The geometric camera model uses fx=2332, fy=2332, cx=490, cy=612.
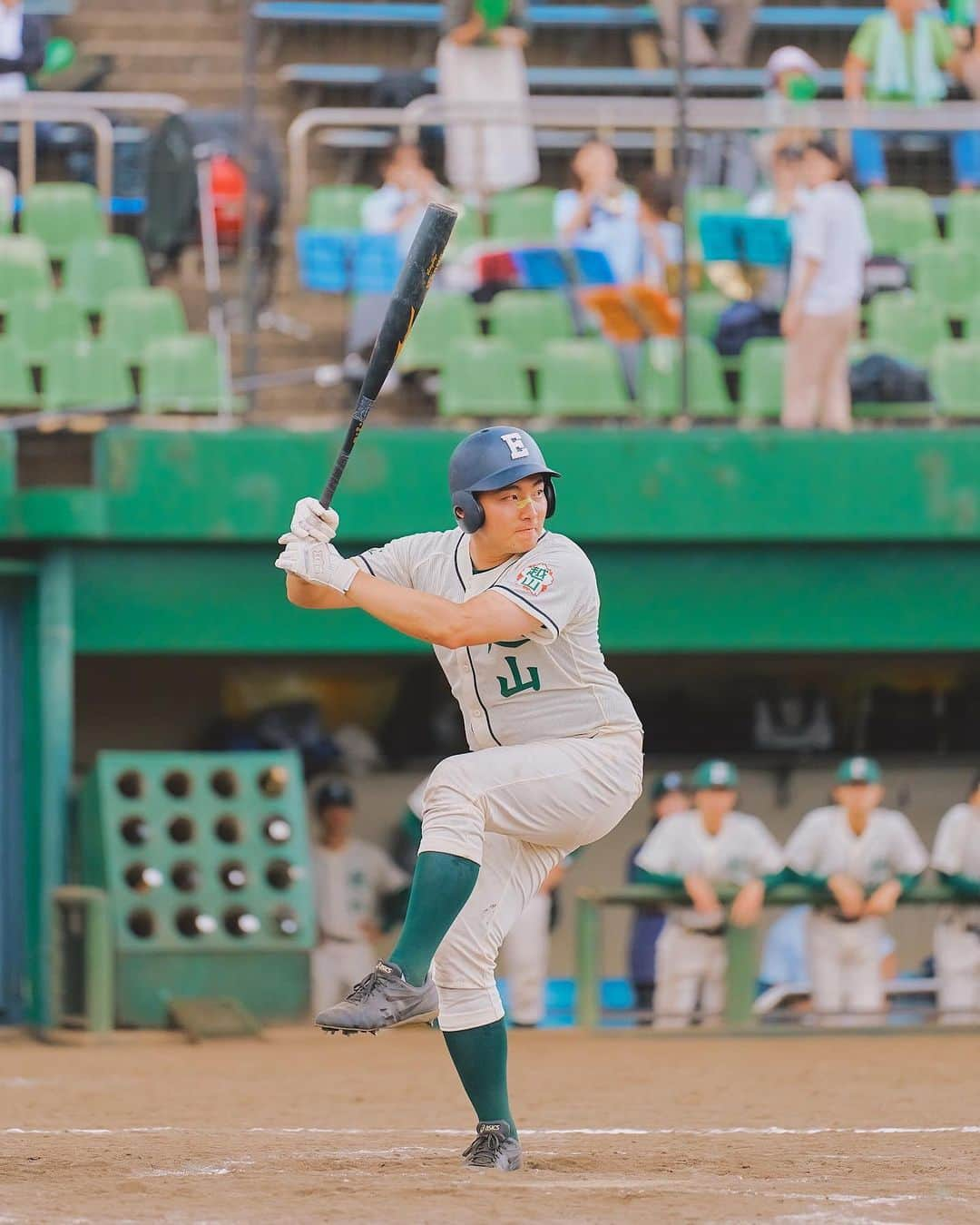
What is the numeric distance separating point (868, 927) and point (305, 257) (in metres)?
3.82

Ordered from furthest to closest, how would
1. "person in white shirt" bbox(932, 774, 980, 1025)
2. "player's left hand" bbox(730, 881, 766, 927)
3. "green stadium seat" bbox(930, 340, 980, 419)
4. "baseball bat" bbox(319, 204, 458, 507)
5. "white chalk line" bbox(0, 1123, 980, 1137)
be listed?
"green stadium seat" bbox(930, 340, 980, 419)
"person in white shirt" bbox(932, 774, 980, 1025)
"player's left hand" bbox(730, 881, 766, 927)
"white chalk line" bbox(0, 1123, 980, 1137)
"baseball bat" bbox(319, 204, 458, 507)

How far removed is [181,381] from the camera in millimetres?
10023

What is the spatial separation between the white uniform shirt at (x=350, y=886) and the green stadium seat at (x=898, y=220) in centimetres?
370

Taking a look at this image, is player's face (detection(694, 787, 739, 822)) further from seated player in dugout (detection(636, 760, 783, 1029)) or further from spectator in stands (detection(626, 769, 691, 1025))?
spectator in stands (detection(626, 769, 691, 1025))

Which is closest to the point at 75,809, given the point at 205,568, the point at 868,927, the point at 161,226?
the point at 205,568

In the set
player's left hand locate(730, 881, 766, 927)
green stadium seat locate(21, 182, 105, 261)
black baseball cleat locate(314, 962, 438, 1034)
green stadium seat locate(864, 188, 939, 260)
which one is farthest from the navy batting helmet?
green stadium seat locate(864, 188, 939, 260)

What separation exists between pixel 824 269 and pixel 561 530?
62.6 inches

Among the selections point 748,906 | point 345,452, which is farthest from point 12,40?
point 345,452

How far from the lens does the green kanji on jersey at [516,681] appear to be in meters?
5.12

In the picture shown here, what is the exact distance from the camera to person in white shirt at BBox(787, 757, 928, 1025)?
966 cm

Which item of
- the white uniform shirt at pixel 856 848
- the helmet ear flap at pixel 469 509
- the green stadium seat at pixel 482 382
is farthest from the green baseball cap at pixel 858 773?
the helmet ear flap at pixel 469 509

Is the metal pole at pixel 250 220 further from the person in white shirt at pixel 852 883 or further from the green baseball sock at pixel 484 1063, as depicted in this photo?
the green baseball sock at pixel 484 1063

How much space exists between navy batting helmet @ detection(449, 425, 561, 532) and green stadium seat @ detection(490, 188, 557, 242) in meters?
5.65

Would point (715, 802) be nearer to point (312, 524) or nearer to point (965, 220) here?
point (965, 220)
